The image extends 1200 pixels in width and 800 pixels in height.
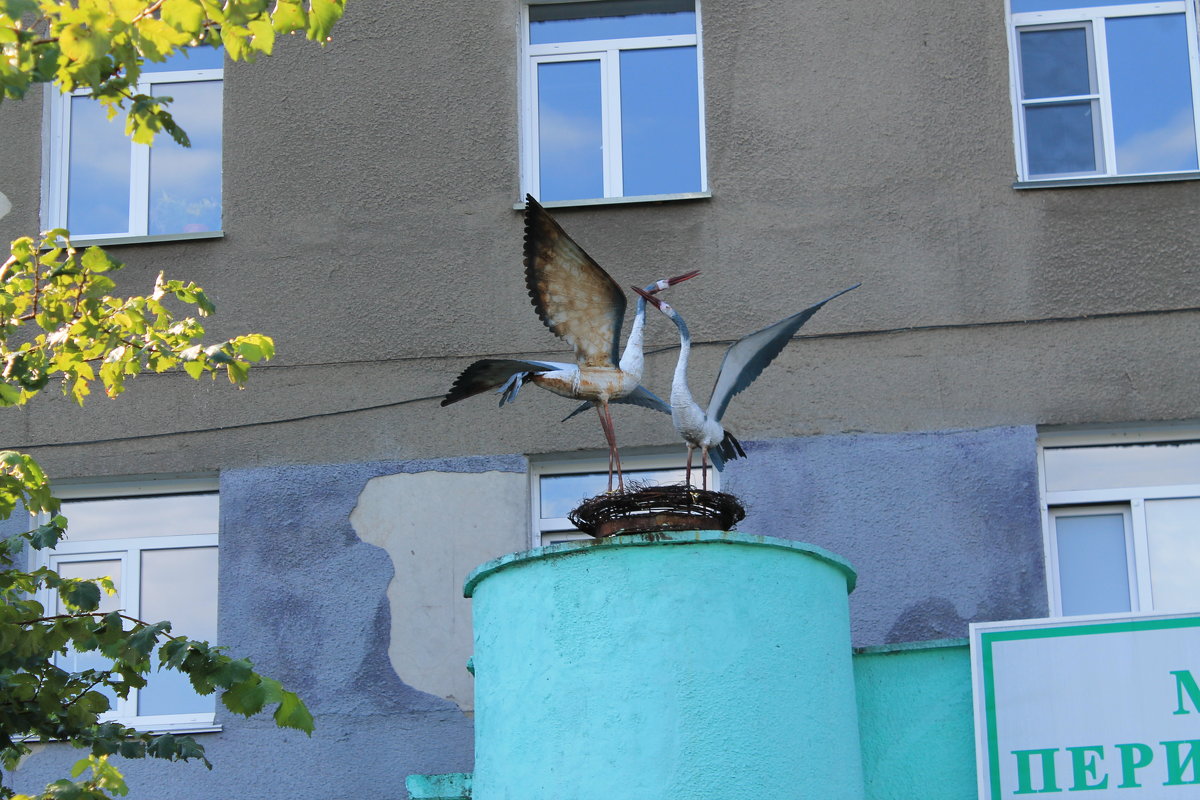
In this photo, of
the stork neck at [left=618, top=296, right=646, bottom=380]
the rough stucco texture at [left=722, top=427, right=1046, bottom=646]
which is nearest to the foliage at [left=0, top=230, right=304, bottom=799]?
the stork neck at [left=618, top=296, right=646, bottom=380]

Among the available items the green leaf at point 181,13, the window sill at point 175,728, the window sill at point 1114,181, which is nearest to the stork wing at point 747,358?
the window sill at point 1114,181

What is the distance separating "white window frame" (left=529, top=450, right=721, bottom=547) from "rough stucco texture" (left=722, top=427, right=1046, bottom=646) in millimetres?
385

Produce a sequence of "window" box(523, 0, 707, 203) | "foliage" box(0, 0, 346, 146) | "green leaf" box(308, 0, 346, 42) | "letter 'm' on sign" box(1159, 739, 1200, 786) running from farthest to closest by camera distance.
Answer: "window" box(523, 0, 707, 203) → "letter 'm' on sign" box(1159, 739, 1200, 786) → "green leaf" box(308, 0, 346, 42) → "foliage" box(0, 0, 346, 146)

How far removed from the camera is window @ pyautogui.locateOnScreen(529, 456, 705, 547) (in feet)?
30.3

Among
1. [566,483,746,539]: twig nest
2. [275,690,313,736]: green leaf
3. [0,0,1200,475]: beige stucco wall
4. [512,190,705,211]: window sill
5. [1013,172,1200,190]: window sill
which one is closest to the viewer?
[275,690,313,736]: green leaf

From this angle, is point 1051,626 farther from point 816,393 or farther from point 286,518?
point 286,518

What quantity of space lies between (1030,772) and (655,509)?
187cm

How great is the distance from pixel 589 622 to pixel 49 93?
5.03 metres

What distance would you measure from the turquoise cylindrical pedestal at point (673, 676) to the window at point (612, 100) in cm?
319

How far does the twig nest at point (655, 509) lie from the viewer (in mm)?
7074

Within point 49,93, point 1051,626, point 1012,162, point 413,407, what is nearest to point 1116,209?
point 1012,162

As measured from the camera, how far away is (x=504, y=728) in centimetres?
709

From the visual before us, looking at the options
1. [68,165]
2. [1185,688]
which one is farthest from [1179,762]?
[68,165]

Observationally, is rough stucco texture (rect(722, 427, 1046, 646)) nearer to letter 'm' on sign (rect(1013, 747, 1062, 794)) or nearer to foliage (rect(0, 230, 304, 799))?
letter 'm' on sign (rect(1013, 747, 1062, 794))
